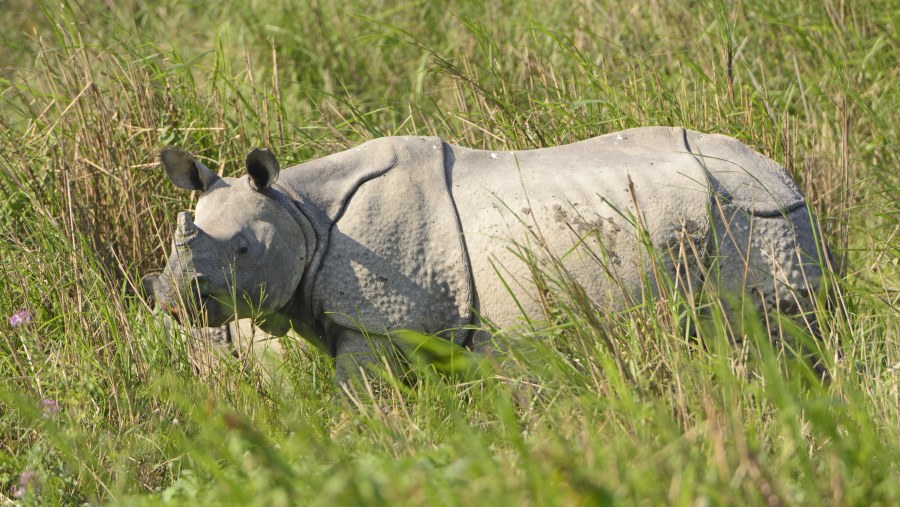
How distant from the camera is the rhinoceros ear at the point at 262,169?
4.06 m

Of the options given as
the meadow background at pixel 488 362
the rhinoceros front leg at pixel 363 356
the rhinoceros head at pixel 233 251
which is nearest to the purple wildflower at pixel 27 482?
the meadow background at pixel 488 362

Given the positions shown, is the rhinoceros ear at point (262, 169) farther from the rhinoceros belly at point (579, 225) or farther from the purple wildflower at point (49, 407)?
the purple wildflower at point (49, 407)

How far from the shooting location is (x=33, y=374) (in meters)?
4.26

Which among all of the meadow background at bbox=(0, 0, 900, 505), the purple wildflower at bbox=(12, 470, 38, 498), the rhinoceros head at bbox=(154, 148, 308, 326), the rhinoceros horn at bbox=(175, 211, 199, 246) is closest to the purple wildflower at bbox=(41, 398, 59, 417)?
the meadow background at bbox=(0, 0, 900, 505)

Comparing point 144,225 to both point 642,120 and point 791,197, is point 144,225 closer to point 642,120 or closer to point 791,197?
point 642,120

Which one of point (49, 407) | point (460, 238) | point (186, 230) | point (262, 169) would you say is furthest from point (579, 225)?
point (49, 407)

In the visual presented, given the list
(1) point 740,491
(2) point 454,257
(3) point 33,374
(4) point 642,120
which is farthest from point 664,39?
(1) point 740,491

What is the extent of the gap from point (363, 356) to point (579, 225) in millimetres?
917

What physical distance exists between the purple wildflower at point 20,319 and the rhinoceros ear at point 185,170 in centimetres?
82

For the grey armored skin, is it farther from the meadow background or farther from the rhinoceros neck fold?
the meadow background

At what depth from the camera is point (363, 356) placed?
4.13m

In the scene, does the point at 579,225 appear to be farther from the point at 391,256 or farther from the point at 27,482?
A: the point at 27,482

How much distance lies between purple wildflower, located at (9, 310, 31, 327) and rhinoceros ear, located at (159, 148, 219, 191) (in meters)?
0.82

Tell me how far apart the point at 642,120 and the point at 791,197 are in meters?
1.30
